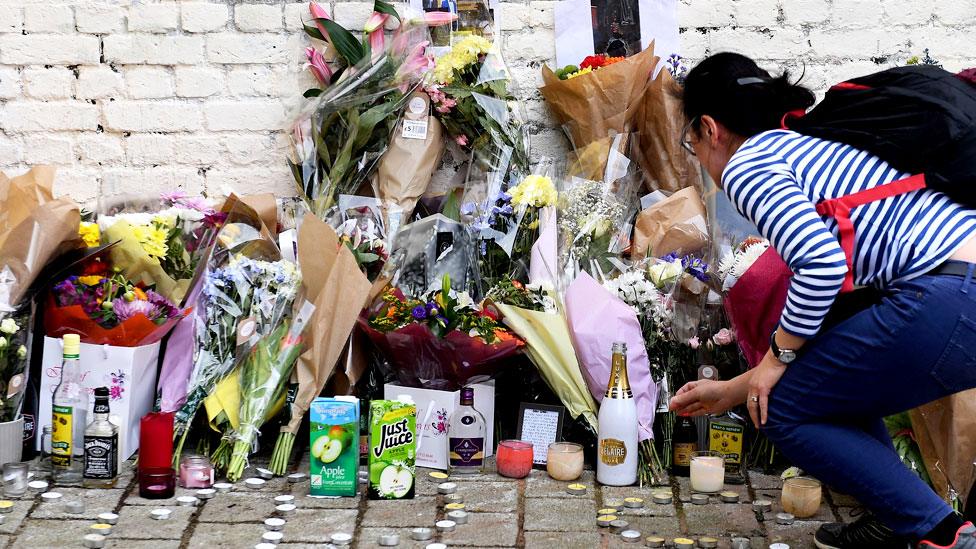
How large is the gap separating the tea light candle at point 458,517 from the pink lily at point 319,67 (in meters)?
1.94

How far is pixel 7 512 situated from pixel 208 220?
1.23m

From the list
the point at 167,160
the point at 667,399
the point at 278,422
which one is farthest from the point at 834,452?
the point at 167,160

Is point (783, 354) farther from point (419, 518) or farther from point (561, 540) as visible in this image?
point (419, 518)

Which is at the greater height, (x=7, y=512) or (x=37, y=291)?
(x=37, y=291)

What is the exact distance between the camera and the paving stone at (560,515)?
296 cm

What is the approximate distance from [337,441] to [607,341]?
0.89 meters

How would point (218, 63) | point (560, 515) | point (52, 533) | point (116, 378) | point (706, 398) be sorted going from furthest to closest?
1. point (218, 63)
2. point (116, 378)
3. point (560, 515)
4. point (52, 533)
5. point (706, 398)

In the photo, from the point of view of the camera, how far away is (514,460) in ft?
11.0

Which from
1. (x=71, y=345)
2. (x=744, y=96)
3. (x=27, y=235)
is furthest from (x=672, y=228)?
(x=27, y=235)

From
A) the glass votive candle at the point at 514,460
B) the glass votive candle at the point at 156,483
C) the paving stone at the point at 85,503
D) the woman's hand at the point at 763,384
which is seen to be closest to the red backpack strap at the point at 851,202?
the woman's hand at the point at 763,384

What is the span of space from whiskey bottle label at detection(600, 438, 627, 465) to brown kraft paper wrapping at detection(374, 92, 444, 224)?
4.01 ft

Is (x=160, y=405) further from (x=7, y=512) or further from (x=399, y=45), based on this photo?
(x=399, y=45)

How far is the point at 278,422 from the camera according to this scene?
3631 millimetres

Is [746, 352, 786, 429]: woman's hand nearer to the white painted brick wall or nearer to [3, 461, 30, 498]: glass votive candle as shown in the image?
the white painted brick wall
